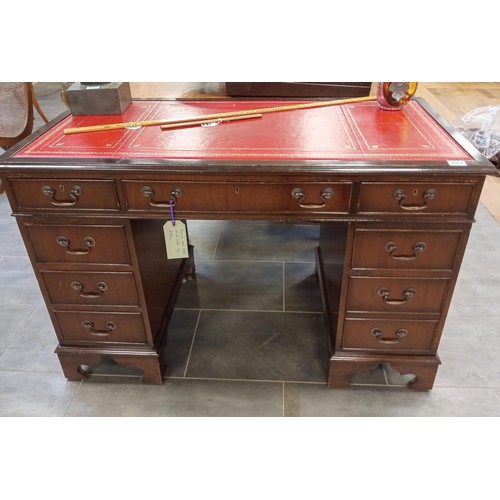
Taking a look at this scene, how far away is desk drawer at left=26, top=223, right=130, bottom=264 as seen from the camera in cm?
131

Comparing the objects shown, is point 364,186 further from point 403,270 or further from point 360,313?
point 360,313

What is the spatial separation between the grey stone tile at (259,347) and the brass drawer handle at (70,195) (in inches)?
31.2

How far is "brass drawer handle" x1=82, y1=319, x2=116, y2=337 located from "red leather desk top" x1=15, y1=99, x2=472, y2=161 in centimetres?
59

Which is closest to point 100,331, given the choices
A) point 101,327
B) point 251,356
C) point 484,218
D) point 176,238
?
point 101,327

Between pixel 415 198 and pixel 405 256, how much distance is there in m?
0.20

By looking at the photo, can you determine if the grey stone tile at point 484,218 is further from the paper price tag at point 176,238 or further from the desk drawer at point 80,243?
the desk drawer at point 80,243

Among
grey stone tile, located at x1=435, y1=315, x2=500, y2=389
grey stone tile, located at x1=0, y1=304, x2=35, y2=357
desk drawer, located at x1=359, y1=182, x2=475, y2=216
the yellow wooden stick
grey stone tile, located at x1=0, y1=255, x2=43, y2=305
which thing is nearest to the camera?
desk drawer, located at x1=359, y1=182, x2=475, y2=216

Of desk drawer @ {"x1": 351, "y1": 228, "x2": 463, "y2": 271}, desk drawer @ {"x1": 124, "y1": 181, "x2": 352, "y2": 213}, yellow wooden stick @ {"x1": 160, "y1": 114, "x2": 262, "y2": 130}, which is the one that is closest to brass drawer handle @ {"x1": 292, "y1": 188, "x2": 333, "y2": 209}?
desk drawer @ {"x1": 124, "y1": 181, "x2": 352, "y2": 213}

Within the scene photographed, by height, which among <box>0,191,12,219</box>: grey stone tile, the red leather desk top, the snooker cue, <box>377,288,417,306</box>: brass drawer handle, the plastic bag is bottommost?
<box>0,191,12,219</box>: grey stone tile

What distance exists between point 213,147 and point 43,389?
1103 millimetres

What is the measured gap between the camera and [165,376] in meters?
1.67

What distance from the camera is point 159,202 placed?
1233 millimetres

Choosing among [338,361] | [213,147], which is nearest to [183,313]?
[338,361]

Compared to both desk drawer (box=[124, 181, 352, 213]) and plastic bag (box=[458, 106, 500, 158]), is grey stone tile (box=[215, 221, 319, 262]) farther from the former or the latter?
plastic bag (box=[458, 106, 500, 158])
